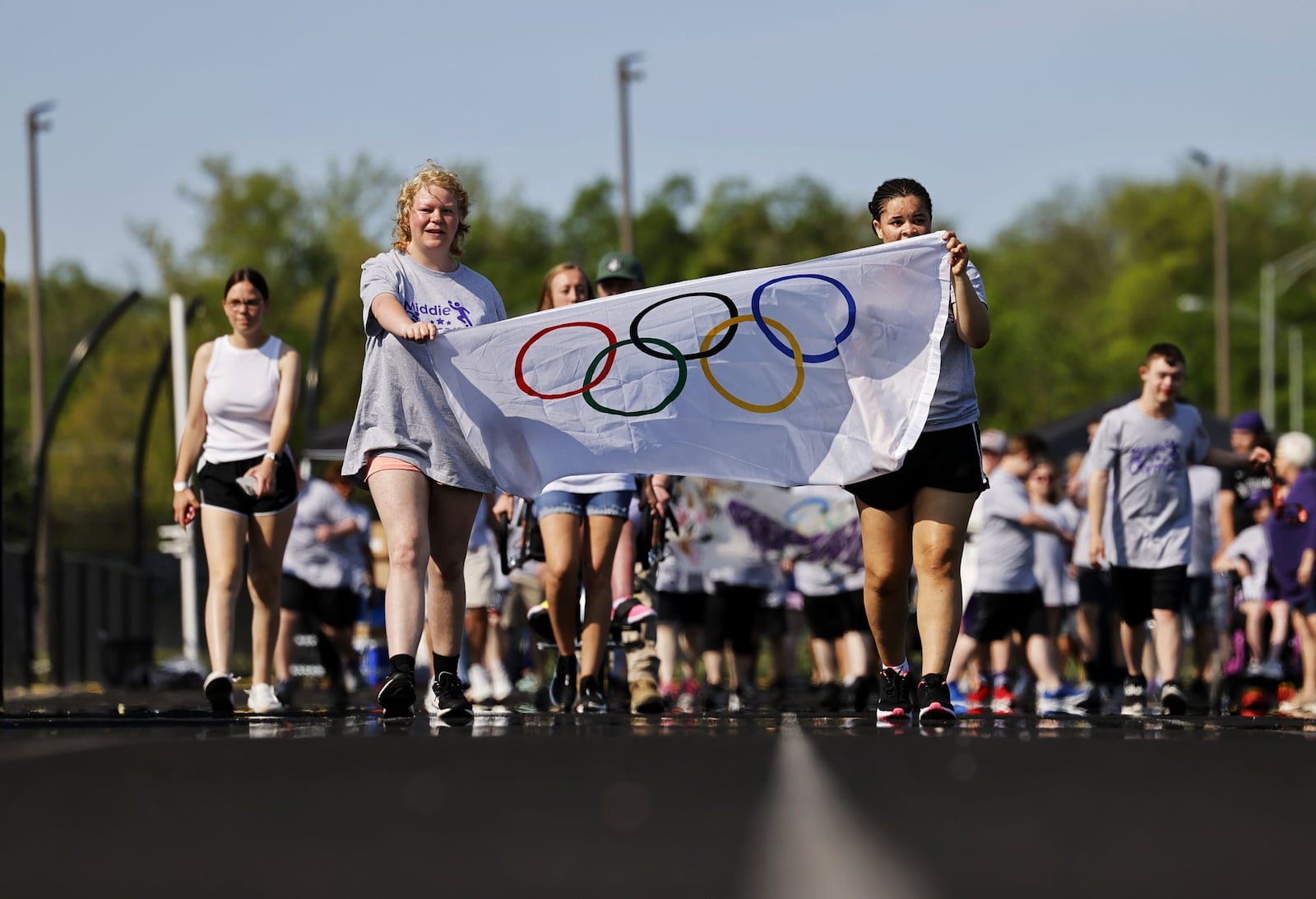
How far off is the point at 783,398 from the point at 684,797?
4729mm

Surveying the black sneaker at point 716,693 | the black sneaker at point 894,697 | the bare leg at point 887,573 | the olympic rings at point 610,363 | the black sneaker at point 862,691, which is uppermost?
the olympic rings at point 610,363

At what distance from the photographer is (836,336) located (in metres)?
8.66

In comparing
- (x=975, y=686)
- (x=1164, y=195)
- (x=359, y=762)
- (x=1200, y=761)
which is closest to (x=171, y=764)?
(x=359, y=762)

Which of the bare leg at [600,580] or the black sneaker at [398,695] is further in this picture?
the bare leg at [600,580]

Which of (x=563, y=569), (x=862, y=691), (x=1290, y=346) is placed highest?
(x=1290, y=346)

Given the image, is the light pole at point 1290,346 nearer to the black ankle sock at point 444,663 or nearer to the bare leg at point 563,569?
the bare leg at point 563,569

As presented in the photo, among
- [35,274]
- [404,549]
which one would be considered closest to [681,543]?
[404,549]

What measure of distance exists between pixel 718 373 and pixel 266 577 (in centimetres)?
266

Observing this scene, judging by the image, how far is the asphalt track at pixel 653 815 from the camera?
3121 mm

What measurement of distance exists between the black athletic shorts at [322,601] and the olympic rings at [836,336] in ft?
24.7

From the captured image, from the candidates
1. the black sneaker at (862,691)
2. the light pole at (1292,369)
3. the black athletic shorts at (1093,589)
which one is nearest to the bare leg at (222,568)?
the black sneaker at (862,691)

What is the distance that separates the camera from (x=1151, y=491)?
11.4 m

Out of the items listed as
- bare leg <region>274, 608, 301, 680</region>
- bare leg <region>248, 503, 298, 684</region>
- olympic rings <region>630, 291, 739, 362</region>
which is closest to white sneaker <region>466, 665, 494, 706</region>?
bare leg <region>274, 608, 301, 680</region>

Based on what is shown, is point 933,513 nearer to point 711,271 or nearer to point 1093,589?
point 1093,589
